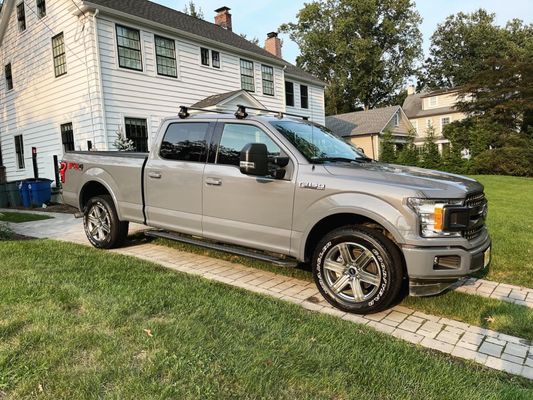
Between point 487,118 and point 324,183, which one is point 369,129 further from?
point 324,183

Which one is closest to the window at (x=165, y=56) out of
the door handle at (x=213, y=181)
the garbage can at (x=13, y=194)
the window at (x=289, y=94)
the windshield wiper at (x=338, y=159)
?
the garbage can at (x=13, y=194)

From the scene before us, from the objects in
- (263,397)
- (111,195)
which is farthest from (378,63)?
(263,397)

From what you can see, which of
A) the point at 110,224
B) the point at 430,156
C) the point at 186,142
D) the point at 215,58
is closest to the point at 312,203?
the point at 186,142

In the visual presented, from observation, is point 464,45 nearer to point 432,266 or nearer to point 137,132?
point 137,132

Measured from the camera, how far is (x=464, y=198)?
3.76 m

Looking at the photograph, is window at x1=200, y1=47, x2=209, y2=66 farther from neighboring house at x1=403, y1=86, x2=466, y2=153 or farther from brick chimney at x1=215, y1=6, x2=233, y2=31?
neighboring house at x1=403, y1=86, x2=466, y2=153

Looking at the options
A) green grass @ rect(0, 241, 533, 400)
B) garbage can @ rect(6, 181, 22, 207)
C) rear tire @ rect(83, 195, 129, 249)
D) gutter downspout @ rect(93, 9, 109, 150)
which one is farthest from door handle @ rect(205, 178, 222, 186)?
garbage can @ rect(6, 181, 22, 207)

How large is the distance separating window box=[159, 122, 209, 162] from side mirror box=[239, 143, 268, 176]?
1.16 metres

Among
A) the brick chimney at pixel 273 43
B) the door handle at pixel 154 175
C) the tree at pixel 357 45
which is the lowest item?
the door handle at pixel 154 175

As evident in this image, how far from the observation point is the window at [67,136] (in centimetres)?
1435

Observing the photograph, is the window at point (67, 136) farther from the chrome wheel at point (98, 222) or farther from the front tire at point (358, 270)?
the front tire at point (358, 270)

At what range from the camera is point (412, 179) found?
3.92 metres

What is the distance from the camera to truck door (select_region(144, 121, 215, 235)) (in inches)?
207

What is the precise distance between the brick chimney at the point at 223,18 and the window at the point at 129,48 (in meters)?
8.92
